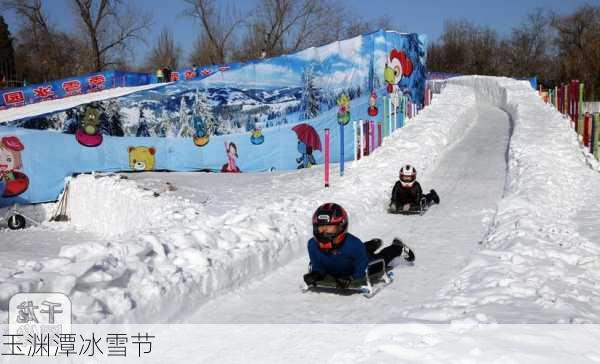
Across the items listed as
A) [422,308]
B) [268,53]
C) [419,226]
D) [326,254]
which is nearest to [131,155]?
[419,226]

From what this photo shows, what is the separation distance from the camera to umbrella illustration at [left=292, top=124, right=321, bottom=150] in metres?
18.6

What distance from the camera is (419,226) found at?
30.5 feet

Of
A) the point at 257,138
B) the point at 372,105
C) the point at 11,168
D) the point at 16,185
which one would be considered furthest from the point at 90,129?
the point at 372,105

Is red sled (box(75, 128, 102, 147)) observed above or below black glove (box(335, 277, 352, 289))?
above

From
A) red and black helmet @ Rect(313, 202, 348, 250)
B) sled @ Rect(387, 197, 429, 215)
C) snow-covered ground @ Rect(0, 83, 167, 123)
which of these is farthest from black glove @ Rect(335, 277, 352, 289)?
snow-covered ground @ Rect(0, 83, 167, 123)

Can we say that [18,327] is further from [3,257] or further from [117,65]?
[117,65]

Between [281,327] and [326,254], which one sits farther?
[326,254]

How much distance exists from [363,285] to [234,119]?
13234 mm

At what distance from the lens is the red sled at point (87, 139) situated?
17.5 metres

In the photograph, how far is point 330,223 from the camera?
583 cm

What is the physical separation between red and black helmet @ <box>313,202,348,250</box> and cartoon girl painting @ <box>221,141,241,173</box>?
12903 millimetres

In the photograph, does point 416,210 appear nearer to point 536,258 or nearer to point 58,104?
point 536,258

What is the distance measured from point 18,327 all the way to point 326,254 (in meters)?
3.02

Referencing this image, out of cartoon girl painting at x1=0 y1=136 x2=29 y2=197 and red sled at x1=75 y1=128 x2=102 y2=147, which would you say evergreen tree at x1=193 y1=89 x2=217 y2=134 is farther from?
cartoon girl painting at x1=0 y1=136 x2=29 y2=197
